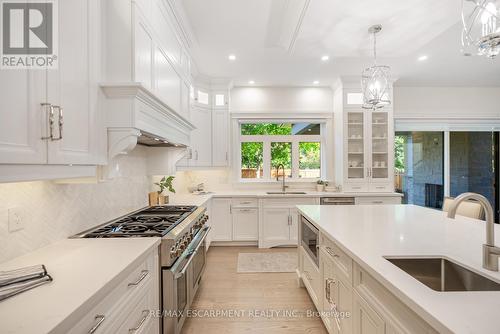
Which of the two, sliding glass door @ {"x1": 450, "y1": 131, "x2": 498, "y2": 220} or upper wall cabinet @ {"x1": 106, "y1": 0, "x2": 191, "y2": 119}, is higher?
upper wall cabinet @ {"x1": 106, "y1": 0, "x2": 191, "y2": 119}

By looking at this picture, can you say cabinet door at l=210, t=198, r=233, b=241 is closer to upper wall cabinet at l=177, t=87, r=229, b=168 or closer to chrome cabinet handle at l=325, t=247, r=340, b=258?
upper wall cabinet at l=177, t=87, r=229, b=168

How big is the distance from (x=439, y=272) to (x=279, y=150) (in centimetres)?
367

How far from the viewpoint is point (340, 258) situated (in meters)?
1.50

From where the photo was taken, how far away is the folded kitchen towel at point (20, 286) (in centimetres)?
85

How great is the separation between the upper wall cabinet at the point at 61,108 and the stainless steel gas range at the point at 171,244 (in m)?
0.59

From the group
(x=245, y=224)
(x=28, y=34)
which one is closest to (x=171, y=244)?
(x=28, y=34)

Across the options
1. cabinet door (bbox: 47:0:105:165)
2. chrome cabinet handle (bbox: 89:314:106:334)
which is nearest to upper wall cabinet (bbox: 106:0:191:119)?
cabinet door (bbox: 47:0:105:165)

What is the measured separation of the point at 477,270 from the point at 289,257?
2.73m

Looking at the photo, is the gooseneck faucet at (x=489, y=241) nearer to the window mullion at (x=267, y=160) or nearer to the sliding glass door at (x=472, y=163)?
the window mullion at (x=267, y=160)

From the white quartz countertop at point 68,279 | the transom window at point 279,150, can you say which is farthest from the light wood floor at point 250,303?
the transom window at point 279,150

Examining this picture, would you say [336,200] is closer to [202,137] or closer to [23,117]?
[202,137]

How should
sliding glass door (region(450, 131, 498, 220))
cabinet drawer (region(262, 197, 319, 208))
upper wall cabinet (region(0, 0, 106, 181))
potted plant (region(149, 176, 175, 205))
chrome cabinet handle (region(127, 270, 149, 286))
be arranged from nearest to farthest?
upper wall cabinet (region(0, 0, 106, 181))
chrome cabinet handle (region(127, 270, 149, 286))
potted plant (region(149, 176, 175, 205))
cabinet drawer (region(262, 197, 319, 208))
sliding glass door (region(450, 131, 498, 220))

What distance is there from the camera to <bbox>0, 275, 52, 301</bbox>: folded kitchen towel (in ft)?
2.79

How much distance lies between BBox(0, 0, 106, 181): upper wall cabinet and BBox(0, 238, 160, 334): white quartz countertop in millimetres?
415
